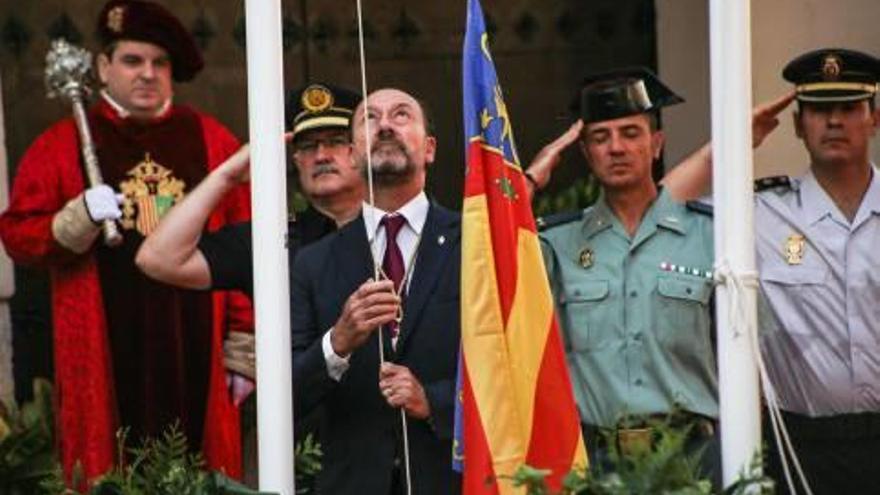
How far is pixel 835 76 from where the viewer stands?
8352 mm

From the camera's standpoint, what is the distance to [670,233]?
7949 millimetres

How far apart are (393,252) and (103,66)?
4.68 feet

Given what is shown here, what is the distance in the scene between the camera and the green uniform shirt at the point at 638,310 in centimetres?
777

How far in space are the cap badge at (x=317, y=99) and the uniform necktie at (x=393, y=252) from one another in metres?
0.59

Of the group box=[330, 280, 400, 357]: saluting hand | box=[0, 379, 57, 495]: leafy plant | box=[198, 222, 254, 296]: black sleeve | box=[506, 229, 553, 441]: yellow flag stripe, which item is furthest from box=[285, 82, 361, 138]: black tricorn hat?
box=[0, 379, 57, 495]: leafy plant

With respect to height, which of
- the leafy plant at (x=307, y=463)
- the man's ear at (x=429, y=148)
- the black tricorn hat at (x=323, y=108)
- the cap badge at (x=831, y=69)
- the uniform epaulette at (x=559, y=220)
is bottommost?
the leafy plant at (x=307, y=463)

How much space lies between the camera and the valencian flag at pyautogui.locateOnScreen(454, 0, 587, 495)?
7.14 m

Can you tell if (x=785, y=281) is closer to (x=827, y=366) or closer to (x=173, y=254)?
(x=827, y=366)

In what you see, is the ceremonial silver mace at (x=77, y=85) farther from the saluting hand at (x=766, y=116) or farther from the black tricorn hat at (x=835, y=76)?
the black tricorn hat at (x=835, y=76)

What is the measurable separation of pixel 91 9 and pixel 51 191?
1.08 metres

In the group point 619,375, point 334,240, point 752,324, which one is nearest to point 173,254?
point 334,240

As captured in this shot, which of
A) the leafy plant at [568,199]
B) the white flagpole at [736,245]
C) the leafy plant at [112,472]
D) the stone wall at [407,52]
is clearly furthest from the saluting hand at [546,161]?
the white flagpole at [736,245]

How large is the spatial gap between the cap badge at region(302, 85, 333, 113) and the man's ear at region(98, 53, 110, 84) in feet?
2.52

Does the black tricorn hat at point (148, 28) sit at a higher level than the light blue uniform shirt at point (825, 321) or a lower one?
higher
